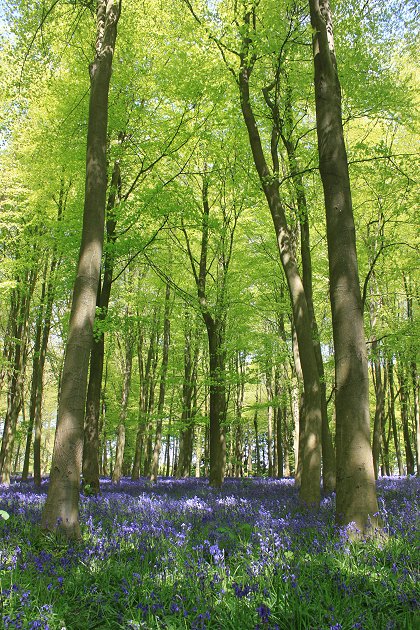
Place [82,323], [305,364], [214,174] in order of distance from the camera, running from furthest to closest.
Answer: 1. [214,174]
2. [305,364]
3. [82,323]

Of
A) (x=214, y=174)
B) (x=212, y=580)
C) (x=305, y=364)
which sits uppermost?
(x=214, y=174)

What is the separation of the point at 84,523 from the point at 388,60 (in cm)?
1328

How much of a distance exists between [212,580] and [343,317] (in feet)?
10.1

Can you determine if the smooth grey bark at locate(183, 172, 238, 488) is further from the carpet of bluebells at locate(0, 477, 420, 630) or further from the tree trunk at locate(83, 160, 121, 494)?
the carpet of bluebells at locate(0, 477, 420, 630)

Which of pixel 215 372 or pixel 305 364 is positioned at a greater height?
pixel 215 372

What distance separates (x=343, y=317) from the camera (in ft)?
17.0

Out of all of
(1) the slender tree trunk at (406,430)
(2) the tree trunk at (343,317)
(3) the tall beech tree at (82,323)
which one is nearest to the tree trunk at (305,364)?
(2) the tree trunk at (343,317)

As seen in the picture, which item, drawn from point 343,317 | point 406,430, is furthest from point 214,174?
point 406,430

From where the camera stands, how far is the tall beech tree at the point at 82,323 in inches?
196

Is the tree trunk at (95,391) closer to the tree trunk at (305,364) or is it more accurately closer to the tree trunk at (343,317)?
the tree trunk at (305,364)

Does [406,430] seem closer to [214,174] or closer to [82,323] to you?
[214,174]

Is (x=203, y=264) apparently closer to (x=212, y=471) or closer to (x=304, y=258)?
(x=304, y=258)

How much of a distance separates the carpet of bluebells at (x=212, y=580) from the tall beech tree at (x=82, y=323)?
1.22 feet

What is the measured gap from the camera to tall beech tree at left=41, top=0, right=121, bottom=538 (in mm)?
4988
